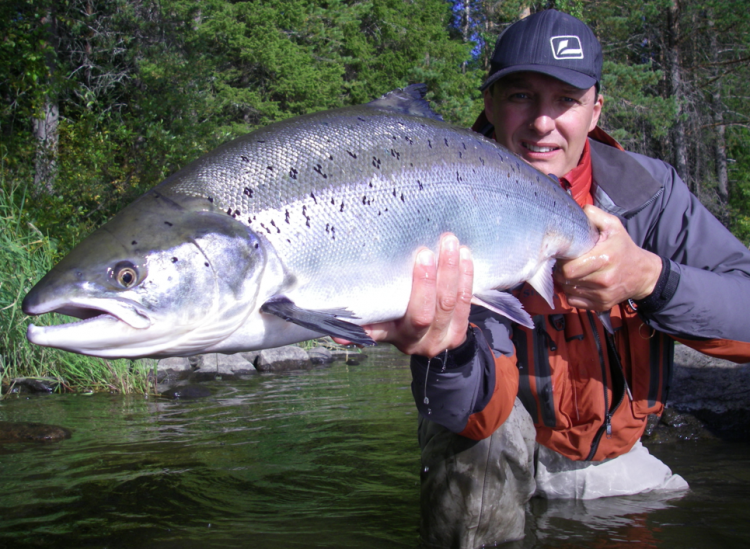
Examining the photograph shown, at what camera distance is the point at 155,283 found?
1.80m

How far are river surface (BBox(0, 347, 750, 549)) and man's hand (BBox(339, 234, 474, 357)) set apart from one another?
1.17m

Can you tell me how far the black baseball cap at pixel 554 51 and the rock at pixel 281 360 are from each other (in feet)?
21.7

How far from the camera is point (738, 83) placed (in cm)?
2103

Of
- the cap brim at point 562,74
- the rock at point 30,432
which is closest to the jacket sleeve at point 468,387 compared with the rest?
the cap brim at point 562,74

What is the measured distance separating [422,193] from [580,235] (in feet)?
2.79

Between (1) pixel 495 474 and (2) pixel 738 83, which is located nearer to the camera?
(1) pixel 495 474

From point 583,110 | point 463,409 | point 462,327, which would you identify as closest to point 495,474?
point 463,409

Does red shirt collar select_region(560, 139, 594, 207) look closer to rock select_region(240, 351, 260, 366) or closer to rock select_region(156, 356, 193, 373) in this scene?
rock select_region(156, 356, 193, 373)

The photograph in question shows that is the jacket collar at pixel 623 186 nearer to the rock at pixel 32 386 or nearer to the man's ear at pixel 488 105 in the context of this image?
the man's ear at pixel 488 105

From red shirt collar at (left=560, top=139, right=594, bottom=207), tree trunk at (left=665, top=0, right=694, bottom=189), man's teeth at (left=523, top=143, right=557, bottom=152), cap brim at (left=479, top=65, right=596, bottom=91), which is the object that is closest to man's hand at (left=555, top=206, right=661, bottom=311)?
red shirt collar at (left=560, top=139, right=594, bottom=207)

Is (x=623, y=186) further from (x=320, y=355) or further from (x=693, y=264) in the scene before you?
(x=320, y=355)

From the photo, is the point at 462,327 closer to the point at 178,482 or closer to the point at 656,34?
the point at 178,482

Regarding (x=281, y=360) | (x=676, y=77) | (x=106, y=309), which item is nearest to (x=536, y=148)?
(x=106, y=309)

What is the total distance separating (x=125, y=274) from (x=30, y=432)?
3766 mm
